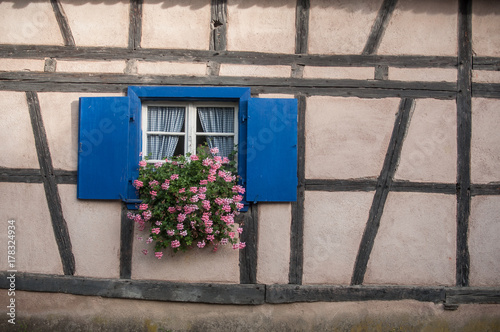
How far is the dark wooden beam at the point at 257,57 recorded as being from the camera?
11.8ft

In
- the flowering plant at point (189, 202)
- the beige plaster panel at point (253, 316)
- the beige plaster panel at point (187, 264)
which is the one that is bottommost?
the beige plaster panel at point (253, 316)

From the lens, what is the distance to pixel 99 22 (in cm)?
365

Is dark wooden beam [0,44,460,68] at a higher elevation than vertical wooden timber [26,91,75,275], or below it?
higher

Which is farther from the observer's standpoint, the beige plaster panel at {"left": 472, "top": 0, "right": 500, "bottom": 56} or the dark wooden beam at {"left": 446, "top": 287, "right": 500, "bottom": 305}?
the beige plaster panel at {"left": 472, "top": 0, "right": 500, "bottom": 56}

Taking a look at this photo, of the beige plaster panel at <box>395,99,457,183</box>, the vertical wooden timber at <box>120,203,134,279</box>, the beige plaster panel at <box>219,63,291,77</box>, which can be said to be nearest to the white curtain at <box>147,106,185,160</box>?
the beige plaster panel at <box>219,63,291,77</box>

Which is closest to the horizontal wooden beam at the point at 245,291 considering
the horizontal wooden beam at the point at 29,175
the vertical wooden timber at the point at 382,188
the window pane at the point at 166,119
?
the vertical wooden timber at the point at 382,188

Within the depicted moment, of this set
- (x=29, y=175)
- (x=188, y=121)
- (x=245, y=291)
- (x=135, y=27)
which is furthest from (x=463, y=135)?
(x=29, y=175)

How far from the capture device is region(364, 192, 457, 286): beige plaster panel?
353cm

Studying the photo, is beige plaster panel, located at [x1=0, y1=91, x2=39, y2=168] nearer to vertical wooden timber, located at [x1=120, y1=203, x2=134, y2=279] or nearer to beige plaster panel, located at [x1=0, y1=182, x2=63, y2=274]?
beige plaster panel, located at [x1=0, y1=182, x2=63, y2=274]

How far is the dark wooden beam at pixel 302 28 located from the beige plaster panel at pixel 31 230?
9.22ft

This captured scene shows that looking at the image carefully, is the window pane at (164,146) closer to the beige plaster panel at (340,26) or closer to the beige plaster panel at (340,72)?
the beige plaster panel at (340,72)

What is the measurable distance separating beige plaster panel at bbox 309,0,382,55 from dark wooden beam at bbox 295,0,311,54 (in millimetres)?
40

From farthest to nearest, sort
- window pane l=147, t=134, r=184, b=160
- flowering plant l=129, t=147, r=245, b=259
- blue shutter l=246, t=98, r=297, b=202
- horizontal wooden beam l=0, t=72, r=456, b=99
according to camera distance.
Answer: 1. window pane l=147, t=134, r=184, b=160
2. horizontal wooden beam l=0, t=72, r=456, b=99
3. blue shutter l=246, t=98, r=297, b=202
4. flowering plant l=129, t=147, r=245, b=259

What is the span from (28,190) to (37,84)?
102 cm
